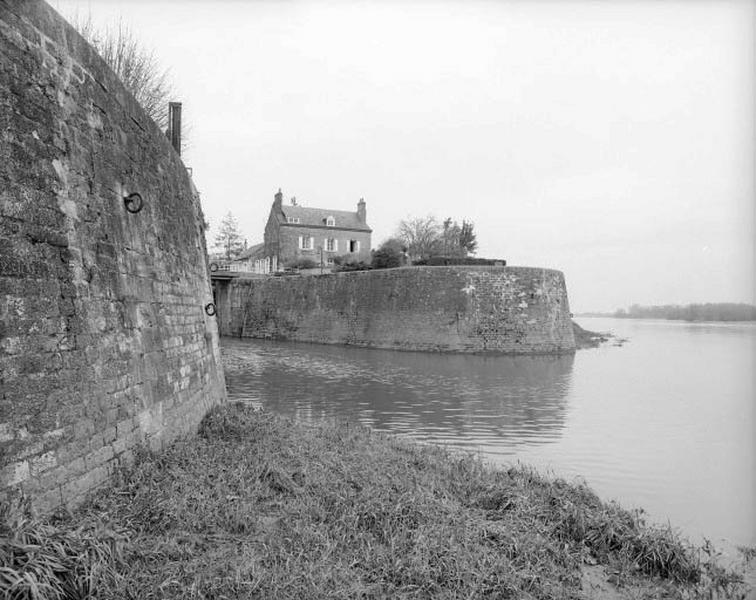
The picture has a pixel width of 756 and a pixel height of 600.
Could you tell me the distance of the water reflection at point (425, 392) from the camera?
31.3 feet

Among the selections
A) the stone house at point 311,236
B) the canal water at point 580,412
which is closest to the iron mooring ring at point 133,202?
the canal water at point 580,412

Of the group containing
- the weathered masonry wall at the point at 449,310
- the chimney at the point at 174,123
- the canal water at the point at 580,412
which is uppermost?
the chimney at the point at 174,123

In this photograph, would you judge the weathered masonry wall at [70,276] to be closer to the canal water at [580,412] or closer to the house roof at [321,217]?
the canal water at [580,412]

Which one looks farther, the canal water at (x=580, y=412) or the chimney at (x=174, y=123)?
the chimney at (x=174, y=123)

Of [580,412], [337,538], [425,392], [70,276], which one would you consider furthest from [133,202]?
[580,412]

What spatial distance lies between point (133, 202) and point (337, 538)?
3654 millimetres

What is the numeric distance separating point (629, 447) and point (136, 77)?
14.5 metres

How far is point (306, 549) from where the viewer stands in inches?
146

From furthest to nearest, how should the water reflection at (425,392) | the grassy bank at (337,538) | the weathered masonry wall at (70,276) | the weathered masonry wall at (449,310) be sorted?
1. the weathered masonry wall at (449,310)
2. the water reflection at (425,392)
3. the weathered masonry wall at (70,276)
4. the grassy bank at (337,538)

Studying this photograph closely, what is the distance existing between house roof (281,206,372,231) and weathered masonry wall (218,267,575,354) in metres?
15.3

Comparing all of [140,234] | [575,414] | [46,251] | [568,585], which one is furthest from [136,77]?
[568,585]

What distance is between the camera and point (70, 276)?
3.83 metres

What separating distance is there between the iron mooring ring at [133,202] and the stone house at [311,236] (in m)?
35.2

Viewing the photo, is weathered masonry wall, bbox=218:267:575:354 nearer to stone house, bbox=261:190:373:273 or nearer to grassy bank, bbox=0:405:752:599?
stone house, bbox=261:190:373:273
